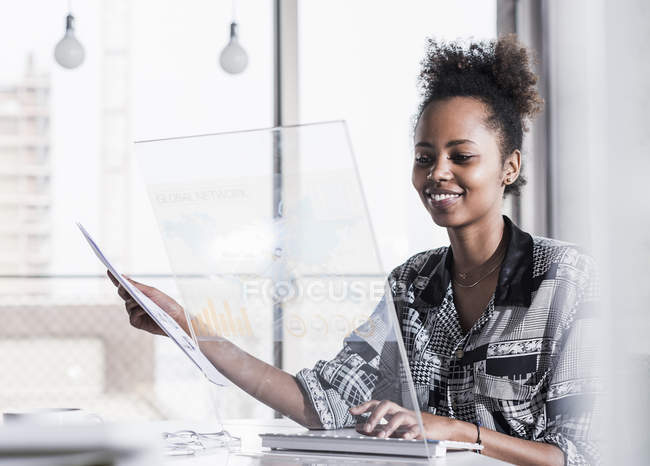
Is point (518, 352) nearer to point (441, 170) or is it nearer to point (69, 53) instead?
point (441, 170)

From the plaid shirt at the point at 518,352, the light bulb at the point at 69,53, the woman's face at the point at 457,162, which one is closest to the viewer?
the plaid shirt at the point at 518,352

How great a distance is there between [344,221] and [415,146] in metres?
0.67

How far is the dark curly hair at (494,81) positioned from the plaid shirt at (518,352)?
0.20 m

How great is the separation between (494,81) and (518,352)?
58 centimetres

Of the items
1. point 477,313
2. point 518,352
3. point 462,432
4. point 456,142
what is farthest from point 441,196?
point 462,432

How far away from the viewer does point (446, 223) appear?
4.58ft

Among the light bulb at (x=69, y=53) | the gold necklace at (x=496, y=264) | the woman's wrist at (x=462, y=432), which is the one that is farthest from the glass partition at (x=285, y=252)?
the light bulb at (x=69, y=53)

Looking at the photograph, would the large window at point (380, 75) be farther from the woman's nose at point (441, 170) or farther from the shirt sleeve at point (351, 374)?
the shirt sleeve at point (351, 374)

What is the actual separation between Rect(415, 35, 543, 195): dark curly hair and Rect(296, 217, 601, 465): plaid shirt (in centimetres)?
20

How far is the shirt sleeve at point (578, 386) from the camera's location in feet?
3.49

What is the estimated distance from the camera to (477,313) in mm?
1319

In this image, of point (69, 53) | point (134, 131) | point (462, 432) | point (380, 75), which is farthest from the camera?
point (134, 131)

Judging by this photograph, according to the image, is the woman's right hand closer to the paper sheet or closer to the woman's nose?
the paper sheet

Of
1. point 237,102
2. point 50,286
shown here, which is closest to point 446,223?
point 237,102
